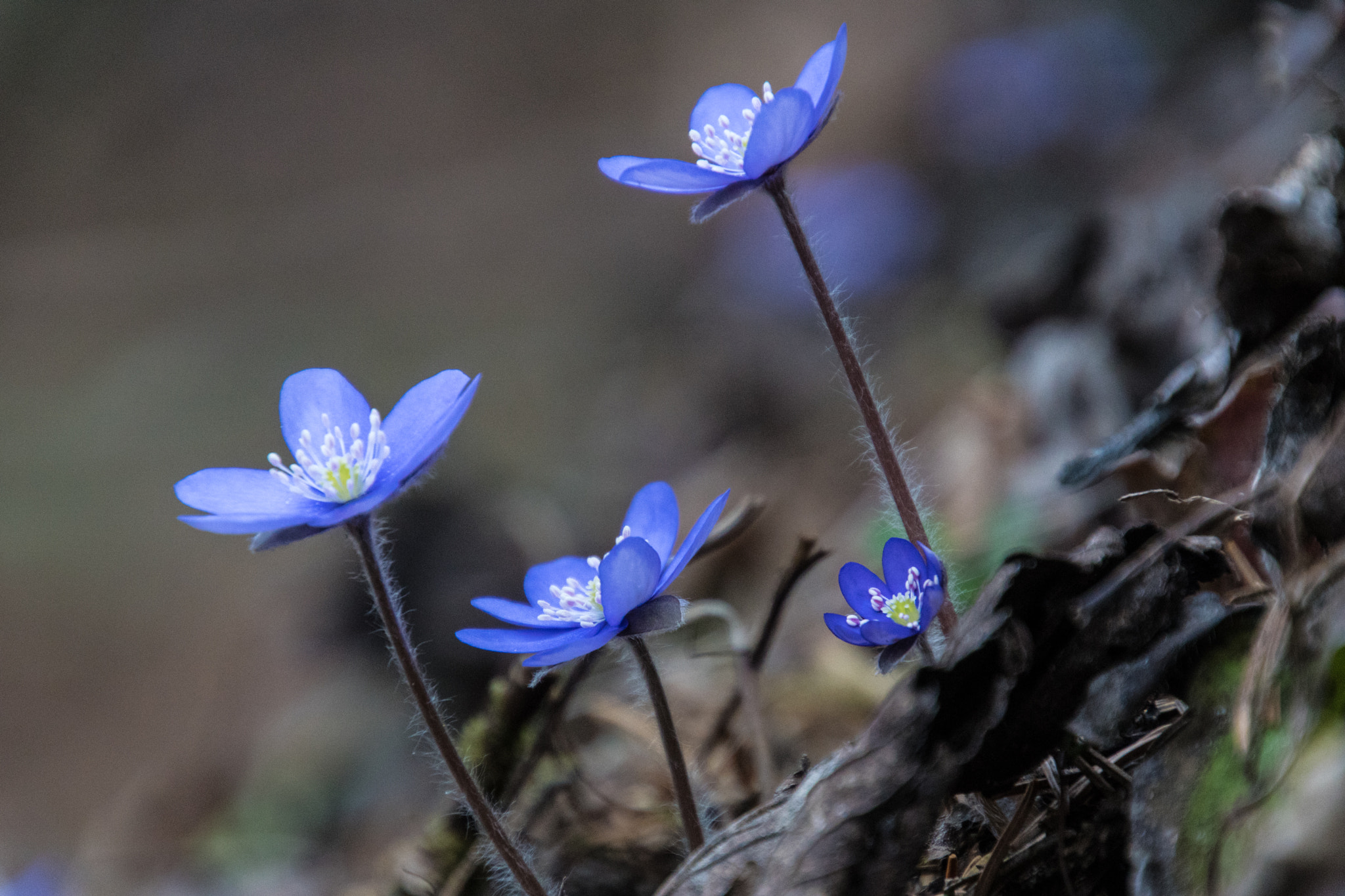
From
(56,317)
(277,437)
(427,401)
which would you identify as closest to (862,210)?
(277,437)

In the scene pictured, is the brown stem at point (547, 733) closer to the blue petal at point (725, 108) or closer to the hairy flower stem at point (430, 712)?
the hairy flower stem at point (430, 712)

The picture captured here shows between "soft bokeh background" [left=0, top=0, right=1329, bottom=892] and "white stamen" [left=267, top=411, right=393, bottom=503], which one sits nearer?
"white stamen" [left=267, top=411, right=393, bottom=503]

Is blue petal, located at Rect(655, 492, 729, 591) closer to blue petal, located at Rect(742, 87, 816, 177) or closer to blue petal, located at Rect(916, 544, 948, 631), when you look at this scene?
blue petal, located at Rect(916, 544, 948, 631)

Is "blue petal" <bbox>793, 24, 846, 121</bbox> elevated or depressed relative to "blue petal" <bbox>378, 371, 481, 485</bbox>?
elevated

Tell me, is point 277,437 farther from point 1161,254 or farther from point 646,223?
point 1161,254

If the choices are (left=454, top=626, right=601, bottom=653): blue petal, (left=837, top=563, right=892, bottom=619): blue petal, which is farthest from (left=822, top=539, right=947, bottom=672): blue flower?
(left=454, top=626, right=601, bottom=653): blue petal

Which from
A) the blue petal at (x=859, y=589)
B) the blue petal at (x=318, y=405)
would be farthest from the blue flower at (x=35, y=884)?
the blue petal at (x=859, y=589)
